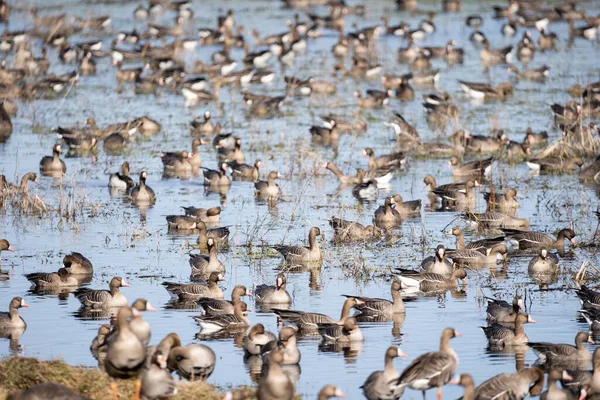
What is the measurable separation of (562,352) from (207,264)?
7106mm

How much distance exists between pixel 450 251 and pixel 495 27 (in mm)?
38591

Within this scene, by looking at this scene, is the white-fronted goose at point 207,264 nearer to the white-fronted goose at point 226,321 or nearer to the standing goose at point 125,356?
the white-fronted goose at point 226,321

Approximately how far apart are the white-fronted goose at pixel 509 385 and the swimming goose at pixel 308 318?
3.76m

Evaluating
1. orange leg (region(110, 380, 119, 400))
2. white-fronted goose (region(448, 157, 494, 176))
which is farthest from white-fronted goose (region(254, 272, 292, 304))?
white-fronted goose (region(448, 157, 494, 176))

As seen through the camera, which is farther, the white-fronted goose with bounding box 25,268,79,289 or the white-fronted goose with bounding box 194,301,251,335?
the white-fronted goose with bounding box 25,268,79,289

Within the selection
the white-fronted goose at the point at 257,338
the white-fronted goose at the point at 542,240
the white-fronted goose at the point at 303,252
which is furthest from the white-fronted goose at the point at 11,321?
the white-fronted goose at the point at 542,240

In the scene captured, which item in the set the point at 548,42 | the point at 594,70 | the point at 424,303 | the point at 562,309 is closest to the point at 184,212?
the point at 424,303

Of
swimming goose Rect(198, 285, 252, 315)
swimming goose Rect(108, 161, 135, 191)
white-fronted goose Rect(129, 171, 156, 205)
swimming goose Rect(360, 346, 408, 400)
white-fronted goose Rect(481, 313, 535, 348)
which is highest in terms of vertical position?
swimming goose Rect(108, 161, 135, 191)

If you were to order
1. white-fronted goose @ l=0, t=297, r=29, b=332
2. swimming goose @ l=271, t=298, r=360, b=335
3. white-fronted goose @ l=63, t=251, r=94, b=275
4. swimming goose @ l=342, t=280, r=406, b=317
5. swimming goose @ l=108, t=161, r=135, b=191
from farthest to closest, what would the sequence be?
swimming goose @ l=108, t=161, r=135, b=191, white-fronted goose @ l=63, t=251, r=94, b=275, swimming goose @ l=342, t=280, r=406, b=317, swimming goose @ l=271, t=298, r=360, b=335, white-fronted goose @ l=0, t=297, r=29, b=332

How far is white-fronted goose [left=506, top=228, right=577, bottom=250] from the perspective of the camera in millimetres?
22656

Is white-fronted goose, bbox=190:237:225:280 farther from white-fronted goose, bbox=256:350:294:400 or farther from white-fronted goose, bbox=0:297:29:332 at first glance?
white-fronted goose, bbox=256:350:294:400

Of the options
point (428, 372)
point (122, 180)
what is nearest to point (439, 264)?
point (428, 372)

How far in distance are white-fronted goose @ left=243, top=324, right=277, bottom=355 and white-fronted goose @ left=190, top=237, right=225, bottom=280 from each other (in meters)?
4.25

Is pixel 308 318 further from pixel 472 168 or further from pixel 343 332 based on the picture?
pixel 472 168
